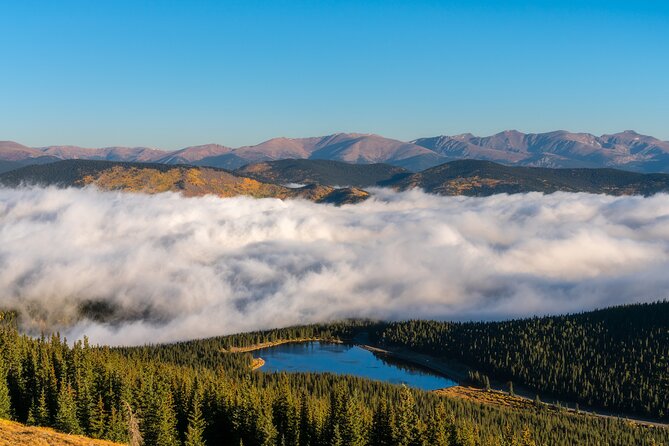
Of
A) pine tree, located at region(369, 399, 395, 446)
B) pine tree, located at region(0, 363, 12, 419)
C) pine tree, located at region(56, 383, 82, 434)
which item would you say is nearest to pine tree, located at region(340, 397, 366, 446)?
pine tree, located at region(369, 399, 395, 446)

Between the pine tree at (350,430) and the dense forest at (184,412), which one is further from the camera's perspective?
the dense forest at (184,412)

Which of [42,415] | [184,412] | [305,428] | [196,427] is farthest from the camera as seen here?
[184,412]

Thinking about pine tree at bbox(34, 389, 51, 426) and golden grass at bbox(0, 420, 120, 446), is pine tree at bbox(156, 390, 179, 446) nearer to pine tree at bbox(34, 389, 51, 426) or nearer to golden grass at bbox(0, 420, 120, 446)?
golden grass at bbox(0, 420, 120, 446)

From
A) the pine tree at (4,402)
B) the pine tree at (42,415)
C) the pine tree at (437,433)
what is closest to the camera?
the pine tree at (437,433)

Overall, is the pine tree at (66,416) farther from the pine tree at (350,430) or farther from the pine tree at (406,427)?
the pine tree at (406,427)

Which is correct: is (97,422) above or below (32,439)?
below

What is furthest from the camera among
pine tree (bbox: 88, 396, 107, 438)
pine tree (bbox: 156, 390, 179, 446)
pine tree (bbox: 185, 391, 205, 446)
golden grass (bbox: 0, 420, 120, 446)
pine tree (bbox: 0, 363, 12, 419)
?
pine tree (bbox: 0, 363, 12, 419)

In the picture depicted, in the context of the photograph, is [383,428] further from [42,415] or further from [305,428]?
[42,415]

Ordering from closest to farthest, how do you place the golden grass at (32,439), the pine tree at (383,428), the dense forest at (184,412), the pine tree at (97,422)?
the golden grass at (32,439) < the pine tree at (383,428) < the dense forest at (184,412) < the pine tree at (97,422)

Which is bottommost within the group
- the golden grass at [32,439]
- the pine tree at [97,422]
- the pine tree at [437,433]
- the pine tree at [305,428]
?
the pine tree at [305,428]

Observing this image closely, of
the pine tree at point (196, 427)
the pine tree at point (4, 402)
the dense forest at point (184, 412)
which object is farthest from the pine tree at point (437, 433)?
the pine tree at point (4, 402)

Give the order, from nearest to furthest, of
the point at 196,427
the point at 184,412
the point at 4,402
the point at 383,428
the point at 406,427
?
1. the point at 406,427
2. the point at 383,428
3. the point at 196,427
4. the point at 4,402
5. the point at 184,412

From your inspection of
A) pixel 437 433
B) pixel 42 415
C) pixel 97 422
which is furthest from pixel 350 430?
pixel 42 415
